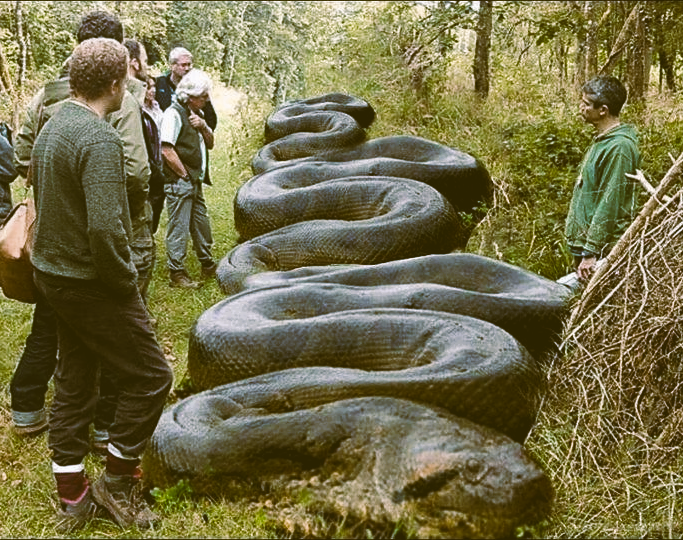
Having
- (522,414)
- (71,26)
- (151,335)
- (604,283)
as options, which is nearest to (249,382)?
(151,335)

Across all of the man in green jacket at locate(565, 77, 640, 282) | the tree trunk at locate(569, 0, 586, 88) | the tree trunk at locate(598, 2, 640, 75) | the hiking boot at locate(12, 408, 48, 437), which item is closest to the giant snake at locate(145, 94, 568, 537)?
the man in green jacket at locate(565, 77, 640, 282)

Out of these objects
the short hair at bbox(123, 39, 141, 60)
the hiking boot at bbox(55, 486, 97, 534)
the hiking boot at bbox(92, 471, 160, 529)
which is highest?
the short hair at bbox(123, 39, 141, 60)

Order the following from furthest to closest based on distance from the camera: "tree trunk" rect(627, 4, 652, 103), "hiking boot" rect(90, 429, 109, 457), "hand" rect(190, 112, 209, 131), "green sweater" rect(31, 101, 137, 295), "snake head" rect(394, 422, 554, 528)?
1. "tree trunk" rect(627, 4, 652, 103)
2. "hand" rect(190, 112, 209, 131)
3. "hiking boot" rect(90, 429, 109, 457)
4. "green sweater" rect(31, 101, 137, 295)
5. "snake head" rect(394, 422, 554, 528)

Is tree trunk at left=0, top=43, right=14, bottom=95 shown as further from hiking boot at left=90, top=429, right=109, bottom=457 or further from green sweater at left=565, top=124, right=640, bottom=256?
green sweater at left=565, top=124, right=640, bottom=256

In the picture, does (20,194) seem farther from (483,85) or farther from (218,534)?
→ (218,534)

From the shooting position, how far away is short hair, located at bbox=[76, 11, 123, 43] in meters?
4.80

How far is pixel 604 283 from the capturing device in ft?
14.8

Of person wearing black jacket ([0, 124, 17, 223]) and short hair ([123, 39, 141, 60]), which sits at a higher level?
short hair ([123, 39, 141, 60])

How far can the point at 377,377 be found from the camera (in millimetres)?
3732

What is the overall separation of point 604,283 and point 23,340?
4.26 metres

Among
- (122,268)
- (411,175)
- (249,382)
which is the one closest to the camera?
(122,268)

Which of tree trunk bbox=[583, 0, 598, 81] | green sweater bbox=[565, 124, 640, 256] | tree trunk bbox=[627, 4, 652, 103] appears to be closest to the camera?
green sweater bbox=[565, 124, 640, 256]

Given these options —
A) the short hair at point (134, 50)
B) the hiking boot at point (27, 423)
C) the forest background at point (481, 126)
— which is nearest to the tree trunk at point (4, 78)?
the forest background at point (481, 126)

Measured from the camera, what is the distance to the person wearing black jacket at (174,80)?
7.99 metres
